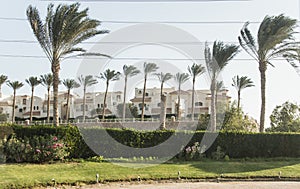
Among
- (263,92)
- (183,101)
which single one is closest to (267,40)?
(263,92)

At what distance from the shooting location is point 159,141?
65.8ft

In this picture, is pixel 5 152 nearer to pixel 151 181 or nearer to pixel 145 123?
pixel 151 181

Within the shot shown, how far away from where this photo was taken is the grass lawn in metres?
12.6

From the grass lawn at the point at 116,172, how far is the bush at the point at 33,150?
0.69 metres

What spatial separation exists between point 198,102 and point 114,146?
129ft

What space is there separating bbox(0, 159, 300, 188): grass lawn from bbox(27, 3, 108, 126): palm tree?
19.8 ft

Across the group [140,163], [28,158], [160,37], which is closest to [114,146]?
[140,163]

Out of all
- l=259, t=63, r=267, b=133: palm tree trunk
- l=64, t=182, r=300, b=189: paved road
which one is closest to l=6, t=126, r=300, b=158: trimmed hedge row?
l=259, t=63, r=267, b=133: palm tree trunk

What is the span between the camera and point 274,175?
15594mm

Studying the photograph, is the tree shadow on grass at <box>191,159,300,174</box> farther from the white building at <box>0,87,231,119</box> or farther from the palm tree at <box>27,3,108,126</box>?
the white building at <box>0,87,231,119</box>

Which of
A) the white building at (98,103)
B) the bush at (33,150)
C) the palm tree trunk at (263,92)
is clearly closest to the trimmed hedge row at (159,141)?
the bush at (33,150)

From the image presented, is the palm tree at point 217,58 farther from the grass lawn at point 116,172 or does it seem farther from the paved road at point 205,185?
the paved road at point 205,185

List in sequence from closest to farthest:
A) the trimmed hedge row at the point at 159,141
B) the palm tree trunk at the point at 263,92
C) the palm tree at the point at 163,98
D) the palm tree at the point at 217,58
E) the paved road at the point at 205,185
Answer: the paved road at the point at 205,185, the trimmed hedge row at the point at 159,141, the palm tree at the point at 163,98, the palm tree trunk at the point at 263,92, the palm tree at the point at 217,58

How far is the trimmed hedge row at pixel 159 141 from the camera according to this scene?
17.8 metres
